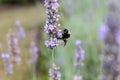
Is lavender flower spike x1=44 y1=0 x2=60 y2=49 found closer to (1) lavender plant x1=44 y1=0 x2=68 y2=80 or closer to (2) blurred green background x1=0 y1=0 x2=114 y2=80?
(1) lavender plant x1=44 y1=0 x2=68 y2=80

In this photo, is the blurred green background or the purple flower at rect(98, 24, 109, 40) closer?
the purple flower at rect(98, 24, 109, 40)

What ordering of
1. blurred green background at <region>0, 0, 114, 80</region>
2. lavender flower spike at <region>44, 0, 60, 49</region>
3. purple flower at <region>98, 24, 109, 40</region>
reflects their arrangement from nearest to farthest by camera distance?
1. lavender flower spike at <region>44, 0, 60, 49</region>
2. purple flower at <region>98, 24, 109, 40</region>
3. blurred green background at <region>0, 0, 114, 80</region>

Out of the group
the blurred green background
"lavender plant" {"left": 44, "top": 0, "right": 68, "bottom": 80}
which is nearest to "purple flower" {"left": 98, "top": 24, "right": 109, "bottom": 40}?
the blurred green background

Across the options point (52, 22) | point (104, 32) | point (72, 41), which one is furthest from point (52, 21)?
point (72, 41)

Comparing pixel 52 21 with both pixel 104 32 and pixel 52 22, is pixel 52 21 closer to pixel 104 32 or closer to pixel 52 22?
pixel 52 22

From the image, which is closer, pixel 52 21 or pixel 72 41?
pixel 52 21

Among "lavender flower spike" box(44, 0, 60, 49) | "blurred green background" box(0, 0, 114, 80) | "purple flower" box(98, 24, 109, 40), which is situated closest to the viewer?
"lavender flower spike" box(44, 0, 60, 49)

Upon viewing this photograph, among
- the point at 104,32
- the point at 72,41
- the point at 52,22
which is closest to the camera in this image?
the point at 52,22

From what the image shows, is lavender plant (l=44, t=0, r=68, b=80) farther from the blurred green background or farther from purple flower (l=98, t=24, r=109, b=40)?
the blurred green background

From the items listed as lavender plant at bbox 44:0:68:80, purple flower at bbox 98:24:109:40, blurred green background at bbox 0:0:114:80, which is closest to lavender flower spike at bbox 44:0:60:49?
lavender plant at bbox 44:0:68:80

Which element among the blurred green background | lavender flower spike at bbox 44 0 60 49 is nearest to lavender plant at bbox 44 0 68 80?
lavender flower spike at bbox 44 0 60 49

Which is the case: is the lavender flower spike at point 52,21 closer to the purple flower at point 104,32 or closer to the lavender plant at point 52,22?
the lavender plant at point 52,22
